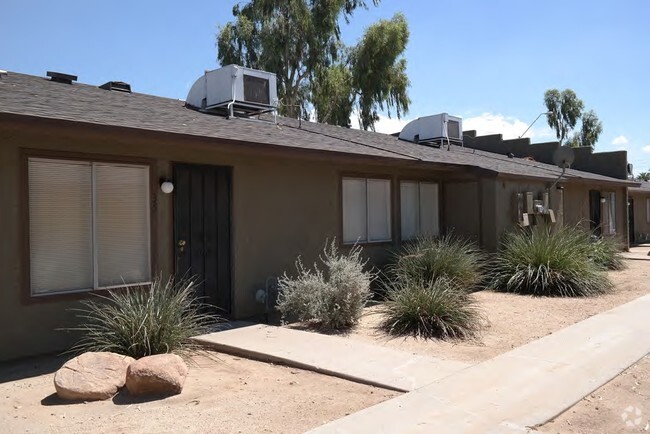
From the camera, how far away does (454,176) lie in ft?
45.2

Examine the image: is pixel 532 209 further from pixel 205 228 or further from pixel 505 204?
pixel 205 228

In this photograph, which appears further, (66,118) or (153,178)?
(153,178)

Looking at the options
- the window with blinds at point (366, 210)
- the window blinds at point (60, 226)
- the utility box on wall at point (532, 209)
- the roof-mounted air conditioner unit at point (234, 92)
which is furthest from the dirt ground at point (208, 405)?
the utility box on wall at point (532, 209)

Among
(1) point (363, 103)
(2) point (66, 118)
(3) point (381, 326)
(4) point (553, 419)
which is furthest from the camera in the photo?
(1) point (363, 103)

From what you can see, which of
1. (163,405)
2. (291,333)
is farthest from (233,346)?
(163,405)

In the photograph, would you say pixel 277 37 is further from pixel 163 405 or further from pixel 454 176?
pixel 163 405

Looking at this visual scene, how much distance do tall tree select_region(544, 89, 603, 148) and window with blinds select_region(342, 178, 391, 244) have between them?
43753 mm

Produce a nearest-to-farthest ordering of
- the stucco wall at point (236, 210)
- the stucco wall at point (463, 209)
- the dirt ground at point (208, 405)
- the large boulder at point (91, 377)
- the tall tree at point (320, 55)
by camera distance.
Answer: the dirt ground at point (208, 405)
the large boulder at point (91, 377)
the stucco wall at point (236, 210)
the stucco wall at point (463, 209)
the tall tree at point (320, 55)

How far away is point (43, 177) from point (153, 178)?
144 centimetres

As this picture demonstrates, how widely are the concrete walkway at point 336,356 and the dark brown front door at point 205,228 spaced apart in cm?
111

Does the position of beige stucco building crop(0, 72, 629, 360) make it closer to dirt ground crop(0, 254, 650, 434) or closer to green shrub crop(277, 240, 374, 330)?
green shrub crop(277, 240, 374, 330)

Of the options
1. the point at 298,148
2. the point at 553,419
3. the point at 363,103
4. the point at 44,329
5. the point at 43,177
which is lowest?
the point at 553,419

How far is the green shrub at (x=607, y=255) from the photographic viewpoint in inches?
579

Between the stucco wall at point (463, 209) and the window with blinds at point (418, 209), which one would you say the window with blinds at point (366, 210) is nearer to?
the window with blinds at point (418, 209)
